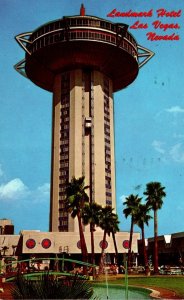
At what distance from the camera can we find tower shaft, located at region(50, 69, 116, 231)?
129 meters

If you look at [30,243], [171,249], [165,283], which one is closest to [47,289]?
[165,283]

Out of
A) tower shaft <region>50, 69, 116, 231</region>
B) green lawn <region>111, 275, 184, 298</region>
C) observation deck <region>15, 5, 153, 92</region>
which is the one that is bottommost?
green lawn <region>111, 275, 184, 298</region>

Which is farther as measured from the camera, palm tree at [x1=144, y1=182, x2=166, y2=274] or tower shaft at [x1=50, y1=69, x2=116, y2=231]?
tower shaft at [x1=50, y1=69, x2=116, y2=231]

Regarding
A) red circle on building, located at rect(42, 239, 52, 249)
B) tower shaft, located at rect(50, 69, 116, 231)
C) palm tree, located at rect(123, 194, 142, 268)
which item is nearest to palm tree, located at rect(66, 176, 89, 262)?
palm tree, located at rect(123, 194, 142, 268)

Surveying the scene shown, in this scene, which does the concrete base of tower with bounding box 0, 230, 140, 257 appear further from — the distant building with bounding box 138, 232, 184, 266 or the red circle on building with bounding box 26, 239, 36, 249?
the distant building with bounding box 138, 232, 184, 266

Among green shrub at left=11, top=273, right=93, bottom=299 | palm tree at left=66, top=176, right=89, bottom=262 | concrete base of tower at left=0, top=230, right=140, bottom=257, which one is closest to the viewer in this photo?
green shrub at left=11, top=273, right=93, bottom=299

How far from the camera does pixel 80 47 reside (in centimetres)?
13350

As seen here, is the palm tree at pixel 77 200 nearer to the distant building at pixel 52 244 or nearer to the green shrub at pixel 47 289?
the distant building at pixel 52 244

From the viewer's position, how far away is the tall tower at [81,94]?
129625 mm

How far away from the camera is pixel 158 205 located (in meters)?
82.6

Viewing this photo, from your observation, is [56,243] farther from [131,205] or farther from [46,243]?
[131,205]

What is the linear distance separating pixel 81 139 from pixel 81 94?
15.4m

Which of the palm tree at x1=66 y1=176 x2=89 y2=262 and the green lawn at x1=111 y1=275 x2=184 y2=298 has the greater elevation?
the palm tree at x1=66 y1=176 x2=89 y2=262

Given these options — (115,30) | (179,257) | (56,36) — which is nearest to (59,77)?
(56,36)
